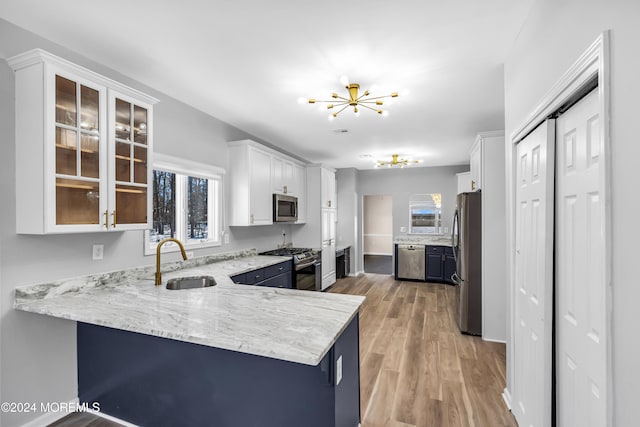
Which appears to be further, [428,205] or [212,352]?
[428,205]

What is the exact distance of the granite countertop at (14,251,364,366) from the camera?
1.35m

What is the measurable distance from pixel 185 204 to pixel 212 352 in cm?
213

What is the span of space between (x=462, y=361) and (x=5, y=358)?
11.5 ft

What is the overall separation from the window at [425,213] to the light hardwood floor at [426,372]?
8.92ft

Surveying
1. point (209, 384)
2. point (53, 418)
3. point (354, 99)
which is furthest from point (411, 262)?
point (53, 418)

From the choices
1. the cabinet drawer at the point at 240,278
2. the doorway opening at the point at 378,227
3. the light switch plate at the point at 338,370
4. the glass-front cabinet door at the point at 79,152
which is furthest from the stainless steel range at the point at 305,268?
the doorway opening at the point at 378,227

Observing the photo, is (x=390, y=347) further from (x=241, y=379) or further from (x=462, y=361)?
(x=241, y=379)

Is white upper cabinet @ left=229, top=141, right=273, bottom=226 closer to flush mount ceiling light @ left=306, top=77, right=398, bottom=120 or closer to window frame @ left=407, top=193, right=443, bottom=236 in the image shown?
flush mount ceiling light @ left=306, top=77, right=398, bottom=120

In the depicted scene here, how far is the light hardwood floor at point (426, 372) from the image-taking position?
2191mm

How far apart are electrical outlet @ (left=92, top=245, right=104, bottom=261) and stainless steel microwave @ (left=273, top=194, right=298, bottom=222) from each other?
245cm

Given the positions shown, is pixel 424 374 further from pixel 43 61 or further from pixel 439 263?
pixel 439 263

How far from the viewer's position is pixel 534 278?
68.7 inches

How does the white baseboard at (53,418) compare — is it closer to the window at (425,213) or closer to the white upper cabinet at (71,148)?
the white upper cabinet at (71,148)

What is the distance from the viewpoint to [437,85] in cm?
284
